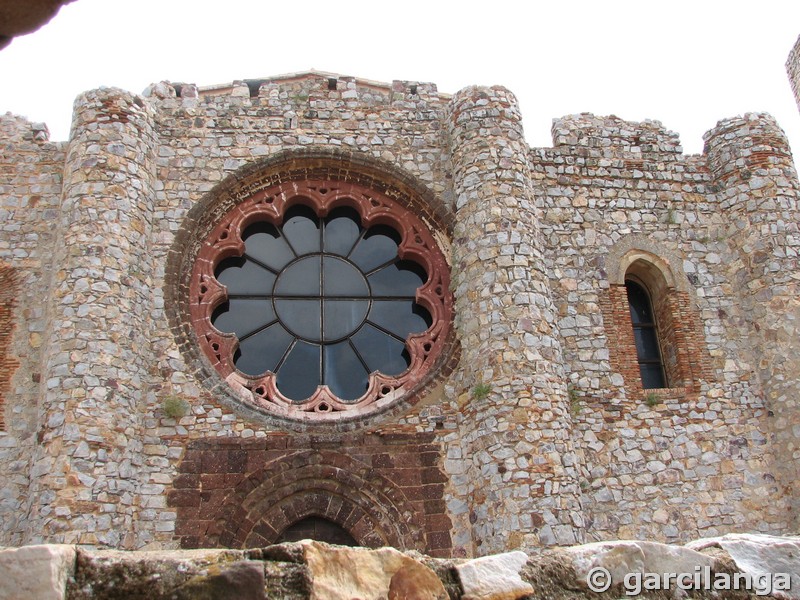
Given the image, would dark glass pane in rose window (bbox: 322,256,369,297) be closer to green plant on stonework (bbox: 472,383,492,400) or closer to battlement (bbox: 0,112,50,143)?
green plant on stonework (bbox: 472,383,492,400)

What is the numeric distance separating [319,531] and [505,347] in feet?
10.3

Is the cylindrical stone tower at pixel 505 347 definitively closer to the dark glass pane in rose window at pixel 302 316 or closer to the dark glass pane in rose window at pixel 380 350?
the dark glass pane in rose window at pixel 380 350

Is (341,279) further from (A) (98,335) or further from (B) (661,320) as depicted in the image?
(B) (661,320)

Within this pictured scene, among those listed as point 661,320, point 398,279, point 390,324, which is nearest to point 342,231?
point 398,279

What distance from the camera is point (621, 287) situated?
12.6 meters

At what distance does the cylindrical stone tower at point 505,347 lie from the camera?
32.9 ft

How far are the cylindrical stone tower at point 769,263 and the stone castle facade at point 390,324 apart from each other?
33 mm

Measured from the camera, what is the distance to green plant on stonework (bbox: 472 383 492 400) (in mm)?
10773

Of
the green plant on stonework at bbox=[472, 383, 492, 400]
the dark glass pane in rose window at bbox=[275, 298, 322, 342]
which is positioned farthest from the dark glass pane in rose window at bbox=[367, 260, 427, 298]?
the green plant on stonework at bbox=[472, 383, 492, 400]

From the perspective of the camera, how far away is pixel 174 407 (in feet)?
35.4

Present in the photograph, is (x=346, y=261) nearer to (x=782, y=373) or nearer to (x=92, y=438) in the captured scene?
(x=92, y=438)

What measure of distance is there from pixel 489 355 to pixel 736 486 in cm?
366

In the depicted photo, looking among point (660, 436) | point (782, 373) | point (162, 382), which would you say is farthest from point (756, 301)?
point (162, 382)

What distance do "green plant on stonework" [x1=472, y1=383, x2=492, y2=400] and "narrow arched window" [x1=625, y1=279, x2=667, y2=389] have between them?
279 cm
